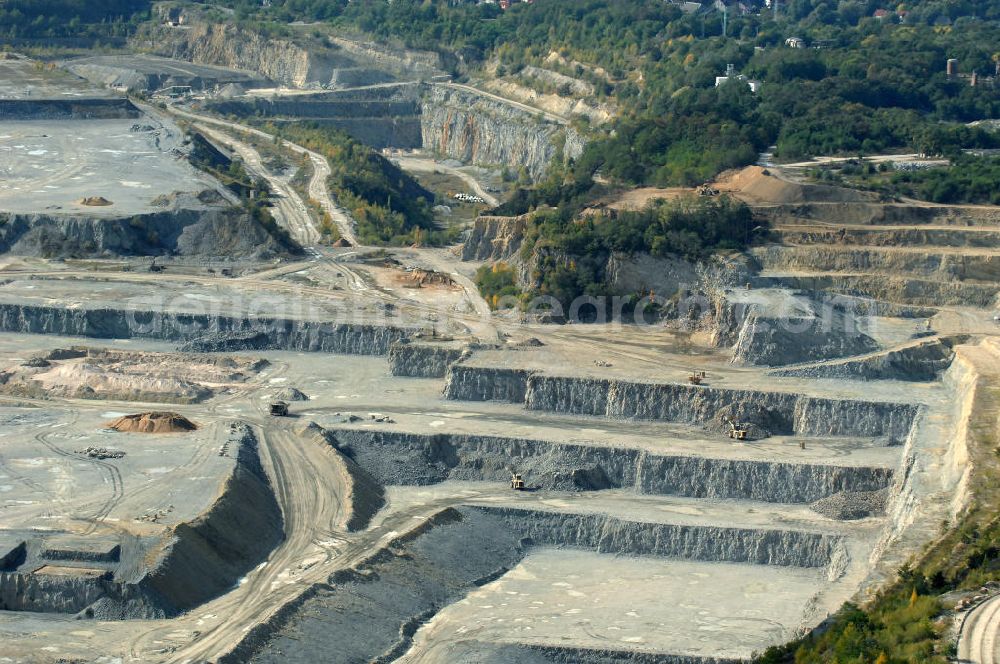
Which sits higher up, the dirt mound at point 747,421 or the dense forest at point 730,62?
the dense forest at point 730,62

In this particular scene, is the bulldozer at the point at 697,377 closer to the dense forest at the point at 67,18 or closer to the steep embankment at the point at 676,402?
the steep embankment at the point at 676,402

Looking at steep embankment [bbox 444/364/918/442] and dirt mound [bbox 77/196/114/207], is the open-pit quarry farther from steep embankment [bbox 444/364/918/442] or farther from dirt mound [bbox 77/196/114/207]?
dirt mound [bbox 77/196/114/207]

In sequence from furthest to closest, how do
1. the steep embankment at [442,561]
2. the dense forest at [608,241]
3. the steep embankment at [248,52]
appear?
the steep embankment at [248,52] → the dense forest at [608,241] → the steep embankment at [442,561]

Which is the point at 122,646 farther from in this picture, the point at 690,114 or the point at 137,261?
the point at 690,114

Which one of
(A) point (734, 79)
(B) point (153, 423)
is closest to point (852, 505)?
(B) point (153, 423)

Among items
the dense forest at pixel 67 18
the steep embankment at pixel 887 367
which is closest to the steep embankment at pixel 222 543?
the steep embankment at pixel 887 367

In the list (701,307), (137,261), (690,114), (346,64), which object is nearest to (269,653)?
(701,307)

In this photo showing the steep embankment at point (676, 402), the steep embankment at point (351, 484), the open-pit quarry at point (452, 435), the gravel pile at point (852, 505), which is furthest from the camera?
the steep embankment at point (676, 402)

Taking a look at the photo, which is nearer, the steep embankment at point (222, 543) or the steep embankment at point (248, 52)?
the steep embankment at point (222, 543)
